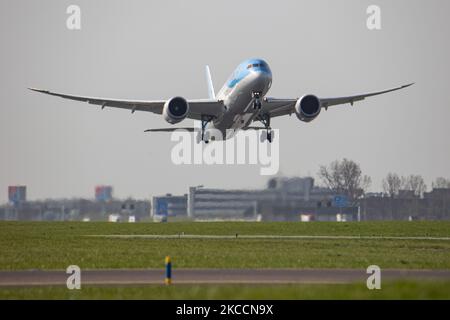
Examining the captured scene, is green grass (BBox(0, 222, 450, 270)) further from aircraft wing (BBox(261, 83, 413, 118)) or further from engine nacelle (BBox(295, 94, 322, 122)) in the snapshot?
aircraft wing (BBox(261, 83, 413, 118))

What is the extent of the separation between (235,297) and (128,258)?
15555mm

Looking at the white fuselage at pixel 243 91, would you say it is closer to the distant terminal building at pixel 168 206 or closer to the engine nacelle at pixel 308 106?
the engine nacelle at pixel 308 106

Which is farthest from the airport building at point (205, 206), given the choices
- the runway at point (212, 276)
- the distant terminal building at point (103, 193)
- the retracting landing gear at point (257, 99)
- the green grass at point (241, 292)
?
the green grass at point (241, 292)

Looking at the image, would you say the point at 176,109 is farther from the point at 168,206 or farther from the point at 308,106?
the point at 168,206

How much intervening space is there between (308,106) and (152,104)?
1050 centimetres

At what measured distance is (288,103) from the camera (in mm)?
58812

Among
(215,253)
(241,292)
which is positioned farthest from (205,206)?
(241,292)

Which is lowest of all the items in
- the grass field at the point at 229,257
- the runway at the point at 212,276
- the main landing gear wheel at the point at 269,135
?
the runway at the point at 212,276

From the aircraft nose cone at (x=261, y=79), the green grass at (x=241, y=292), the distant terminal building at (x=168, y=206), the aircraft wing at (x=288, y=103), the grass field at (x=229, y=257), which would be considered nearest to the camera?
the green grass at (x=241, y=292)

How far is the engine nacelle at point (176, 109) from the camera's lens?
2227 inches

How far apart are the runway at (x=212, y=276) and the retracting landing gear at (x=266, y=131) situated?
29.1m

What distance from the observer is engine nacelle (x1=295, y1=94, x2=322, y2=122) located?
5778 cm

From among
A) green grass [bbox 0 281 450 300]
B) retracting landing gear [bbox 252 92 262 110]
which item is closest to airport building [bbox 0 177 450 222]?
retracting landing gear [bbox 252 92 262 110]

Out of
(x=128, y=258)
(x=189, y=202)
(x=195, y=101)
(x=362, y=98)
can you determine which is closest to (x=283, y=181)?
(x=189, y=202)
